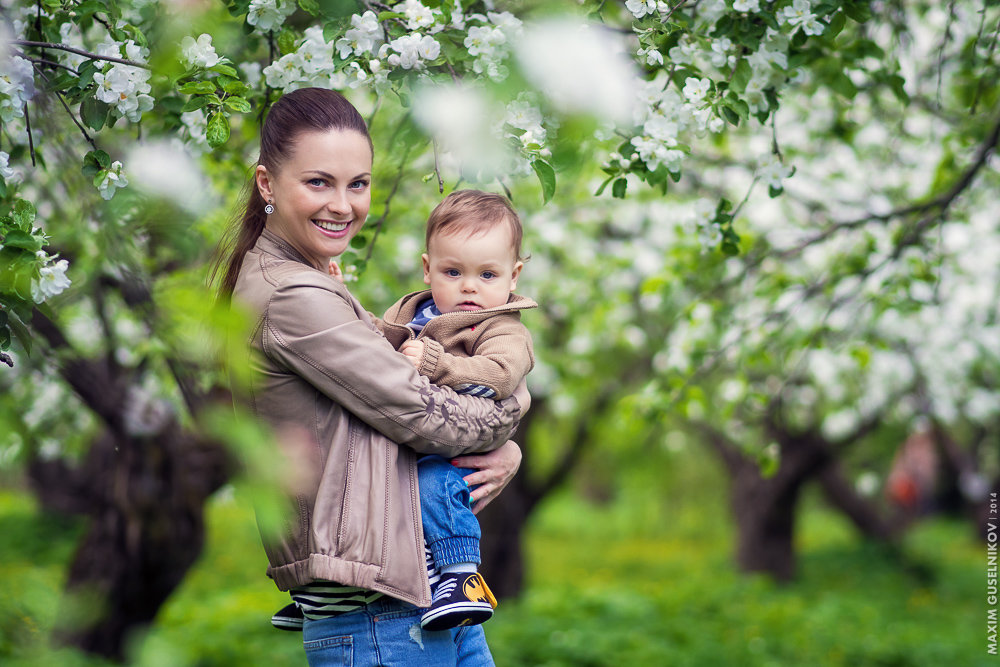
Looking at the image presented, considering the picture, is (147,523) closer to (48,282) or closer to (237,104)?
(48,282)

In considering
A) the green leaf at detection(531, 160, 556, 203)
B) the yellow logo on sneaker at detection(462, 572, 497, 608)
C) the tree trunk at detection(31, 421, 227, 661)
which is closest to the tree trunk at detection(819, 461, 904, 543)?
the tree trunk at detection(31, 421, 227, 661)

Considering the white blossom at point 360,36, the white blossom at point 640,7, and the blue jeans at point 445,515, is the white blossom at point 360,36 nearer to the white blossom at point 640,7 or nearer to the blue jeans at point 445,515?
the white blossom at point 640,7

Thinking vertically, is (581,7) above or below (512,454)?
above

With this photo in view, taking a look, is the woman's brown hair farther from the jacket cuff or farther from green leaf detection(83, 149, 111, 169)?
the jacket cuff

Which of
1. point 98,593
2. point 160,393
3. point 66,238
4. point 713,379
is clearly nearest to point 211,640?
point 98,593

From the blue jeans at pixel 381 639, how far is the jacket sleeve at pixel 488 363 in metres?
0.51

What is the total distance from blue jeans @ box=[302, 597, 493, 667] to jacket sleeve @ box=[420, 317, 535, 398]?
1.66 ft

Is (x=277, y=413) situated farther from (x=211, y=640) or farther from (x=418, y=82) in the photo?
(x=211, y=640)

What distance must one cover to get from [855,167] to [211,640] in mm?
6459

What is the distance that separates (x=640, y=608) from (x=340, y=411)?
790 cm

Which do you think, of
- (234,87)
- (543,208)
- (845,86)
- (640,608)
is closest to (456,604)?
(234,87)

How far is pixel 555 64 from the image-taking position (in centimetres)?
240

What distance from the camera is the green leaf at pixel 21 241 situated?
2.00 metres

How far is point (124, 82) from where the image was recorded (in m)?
2.20
